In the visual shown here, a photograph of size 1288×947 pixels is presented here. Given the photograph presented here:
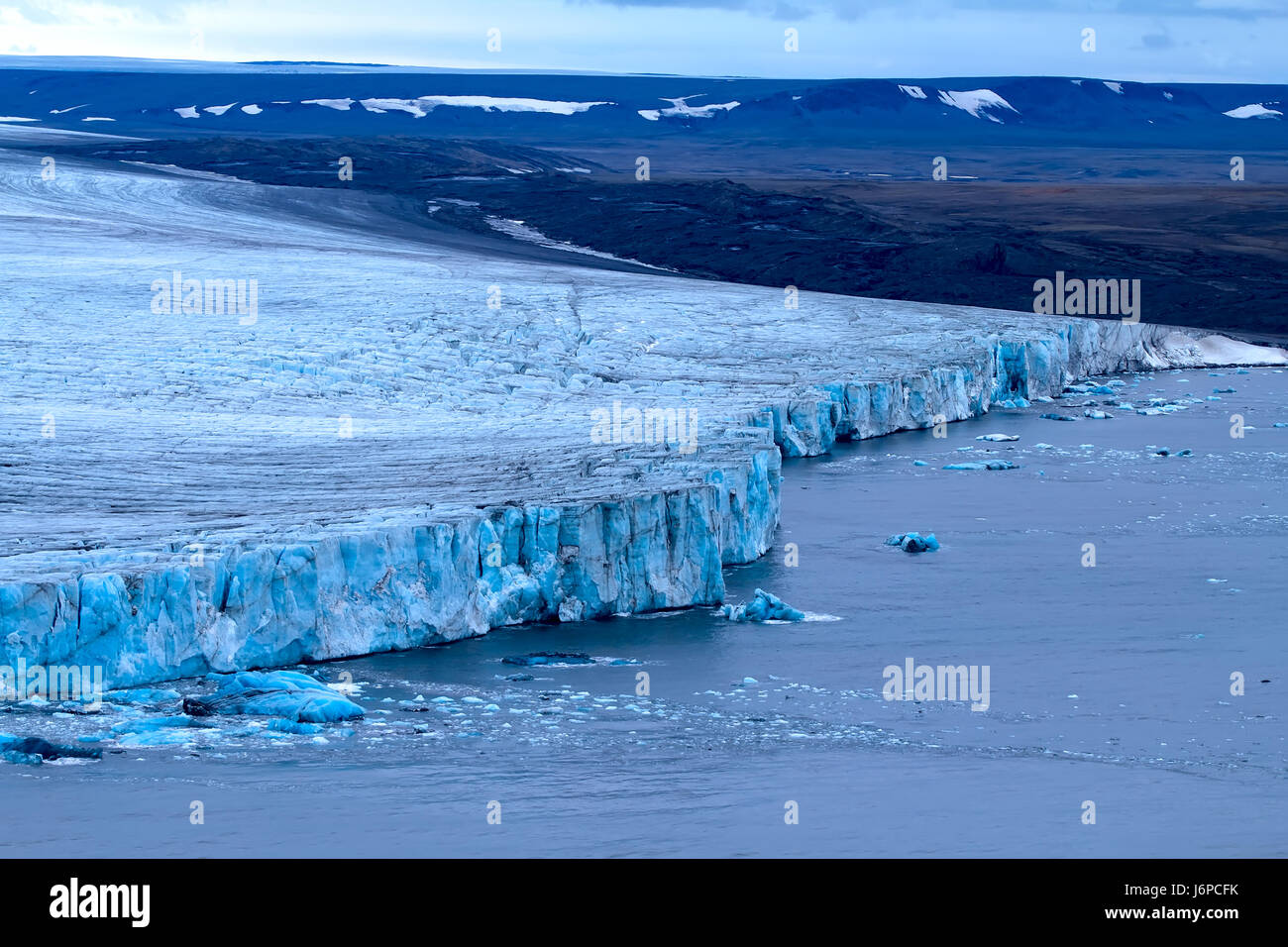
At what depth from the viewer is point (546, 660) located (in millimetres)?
9719

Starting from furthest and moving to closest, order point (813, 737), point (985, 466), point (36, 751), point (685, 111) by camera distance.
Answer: point (685, 111) → point (985, 466) → point (813, 737) → point (36, 751)

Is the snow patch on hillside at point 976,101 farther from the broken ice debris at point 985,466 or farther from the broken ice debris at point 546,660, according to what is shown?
the broken ice debris at point 546,660

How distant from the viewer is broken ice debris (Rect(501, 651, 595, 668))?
967 cm

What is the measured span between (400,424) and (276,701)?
5849 mm

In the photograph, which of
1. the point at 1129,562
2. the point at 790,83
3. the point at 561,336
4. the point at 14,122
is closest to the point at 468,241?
the point at 561,336

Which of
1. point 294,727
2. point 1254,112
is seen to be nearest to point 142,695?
point 294,727

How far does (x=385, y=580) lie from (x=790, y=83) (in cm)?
10112

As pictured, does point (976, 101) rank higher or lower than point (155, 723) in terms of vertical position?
higher

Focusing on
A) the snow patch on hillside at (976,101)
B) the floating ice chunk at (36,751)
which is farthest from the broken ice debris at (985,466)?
the snow patch on hillside at (976,101)

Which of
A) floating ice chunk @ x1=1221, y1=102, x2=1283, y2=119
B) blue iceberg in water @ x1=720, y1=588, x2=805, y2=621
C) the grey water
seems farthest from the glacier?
floating ice chunk @ x1=1221, y1=102, x2=1283, y2=119

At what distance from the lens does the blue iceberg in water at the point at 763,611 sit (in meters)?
10.8

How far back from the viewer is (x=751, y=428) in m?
14.5

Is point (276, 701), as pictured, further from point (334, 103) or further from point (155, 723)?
point (334, 103)
